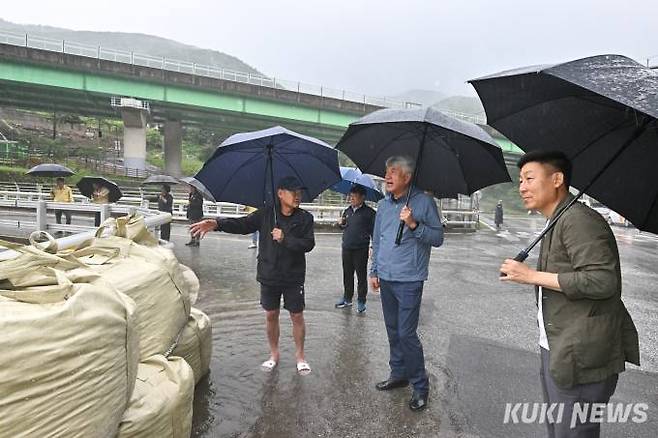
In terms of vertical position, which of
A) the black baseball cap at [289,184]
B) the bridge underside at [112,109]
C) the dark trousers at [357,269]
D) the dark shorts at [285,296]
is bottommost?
the dark trousers at [357,269]

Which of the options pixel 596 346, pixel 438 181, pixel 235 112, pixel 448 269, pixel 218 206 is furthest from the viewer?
pixel 235 112

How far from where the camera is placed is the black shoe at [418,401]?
10.9 ft

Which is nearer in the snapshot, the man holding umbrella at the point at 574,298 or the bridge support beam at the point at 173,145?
the man holding umbrella at the point at 574,298

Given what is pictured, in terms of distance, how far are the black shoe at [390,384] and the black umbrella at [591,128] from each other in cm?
179

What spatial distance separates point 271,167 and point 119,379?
2.35m

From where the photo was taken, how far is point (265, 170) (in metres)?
4.03

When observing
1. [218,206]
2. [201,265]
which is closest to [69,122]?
[218,206]

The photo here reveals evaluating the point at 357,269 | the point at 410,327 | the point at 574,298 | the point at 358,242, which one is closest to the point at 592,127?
the point at 574,298

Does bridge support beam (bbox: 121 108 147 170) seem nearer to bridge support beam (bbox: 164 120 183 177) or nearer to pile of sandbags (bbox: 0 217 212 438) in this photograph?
bridge support beam (bbox: 164 120 183 177)

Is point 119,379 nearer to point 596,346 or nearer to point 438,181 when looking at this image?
point 596,346

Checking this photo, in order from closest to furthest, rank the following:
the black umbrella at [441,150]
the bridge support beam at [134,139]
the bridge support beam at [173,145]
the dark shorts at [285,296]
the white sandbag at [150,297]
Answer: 1. the white sandbag at [150,297]
2. the black umbrella at [441,150]
3. the dark shorts at [285,296]
4. the bridge support beam at [134,139]
5. the bridge support beam at [173,145]

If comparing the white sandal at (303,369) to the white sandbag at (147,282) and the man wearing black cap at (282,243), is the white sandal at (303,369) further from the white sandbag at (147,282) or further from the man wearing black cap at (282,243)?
the white sandbag at (147,282)

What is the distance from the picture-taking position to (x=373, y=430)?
9.97 feet

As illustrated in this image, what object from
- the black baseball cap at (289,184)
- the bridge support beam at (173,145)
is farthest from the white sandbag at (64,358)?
the bridge support beam at (173,145)
